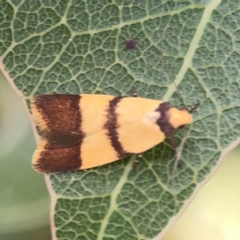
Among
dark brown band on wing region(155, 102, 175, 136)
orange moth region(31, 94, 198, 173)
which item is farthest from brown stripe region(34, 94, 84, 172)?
dark brown band on wing region(155, 102, 175, 136)

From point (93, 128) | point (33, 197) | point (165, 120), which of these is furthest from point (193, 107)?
point (33, 197)

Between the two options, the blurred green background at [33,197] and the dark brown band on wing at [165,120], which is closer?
the dark brown band on wing at [165,120]

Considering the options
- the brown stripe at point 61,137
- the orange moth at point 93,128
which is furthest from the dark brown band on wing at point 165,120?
the brown stripe at point 61,137

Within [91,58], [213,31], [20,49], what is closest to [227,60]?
[213,31]

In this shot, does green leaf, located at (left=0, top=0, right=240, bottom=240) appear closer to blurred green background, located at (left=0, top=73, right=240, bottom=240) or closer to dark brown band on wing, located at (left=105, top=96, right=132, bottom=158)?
dark brown band on wing, located at (left=105, top=96, right=132, bottom=158)

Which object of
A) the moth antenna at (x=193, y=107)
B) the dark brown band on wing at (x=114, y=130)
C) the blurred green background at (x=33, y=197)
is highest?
the moth antenna at (x=193, y=107)

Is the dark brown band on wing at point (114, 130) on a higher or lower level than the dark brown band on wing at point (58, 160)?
higher

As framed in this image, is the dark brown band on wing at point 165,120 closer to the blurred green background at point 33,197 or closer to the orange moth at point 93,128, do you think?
the orange moth at point 93,128
